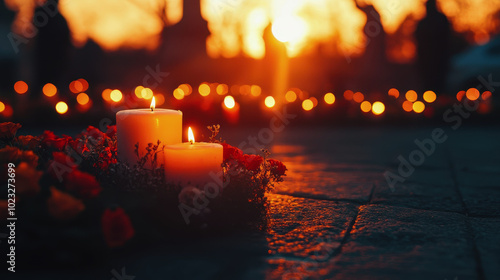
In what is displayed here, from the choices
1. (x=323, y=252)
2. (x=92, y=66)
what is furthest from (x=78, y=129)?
(x=92, y=66)

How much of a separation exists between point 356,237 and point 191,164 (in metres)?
1.00

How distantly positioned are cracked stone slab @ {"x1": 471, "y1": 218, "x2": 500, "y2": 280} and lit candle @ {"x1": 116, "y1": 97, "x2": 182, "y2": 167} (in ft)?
5.98

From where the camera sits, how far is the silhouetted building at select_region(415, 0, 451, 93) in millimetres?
15562

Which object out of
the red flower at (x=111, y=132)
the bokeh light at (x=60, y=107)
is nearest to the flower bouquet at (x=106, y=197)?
the red flower at (x=111, y=132)

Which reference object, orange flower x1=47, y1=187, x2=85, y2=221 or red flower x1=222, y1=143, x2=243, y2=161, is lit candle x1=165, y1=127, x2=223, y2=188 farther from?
orange flower x1=47, y1=187, x2=85, y2=221

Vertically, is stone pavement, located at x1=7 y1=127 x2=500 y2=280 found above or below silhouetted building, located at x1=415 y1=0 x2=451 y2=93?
below

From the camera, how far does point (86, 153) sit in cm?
320

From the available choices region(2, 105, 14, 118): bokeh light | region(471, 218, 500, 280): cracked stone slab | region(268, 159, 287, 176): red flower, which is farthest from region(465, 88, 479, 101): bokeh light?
region(268, 159, 287, 176): red flower

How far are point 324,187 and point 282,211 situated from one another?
3.40 ft

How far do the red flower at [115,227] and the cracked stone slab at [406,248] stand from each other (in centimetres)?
94

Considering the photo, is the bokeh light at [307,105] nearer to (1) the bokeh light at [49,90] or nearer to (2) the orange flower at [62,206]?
(1) the bokeh light at [49,90]

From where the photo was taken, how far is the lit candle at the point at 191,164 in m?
2.77

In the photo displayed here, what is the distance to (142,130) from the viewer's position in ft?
9.79

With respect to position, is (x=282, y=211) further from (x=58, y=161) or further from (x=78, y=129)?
(x=78, y=129)
